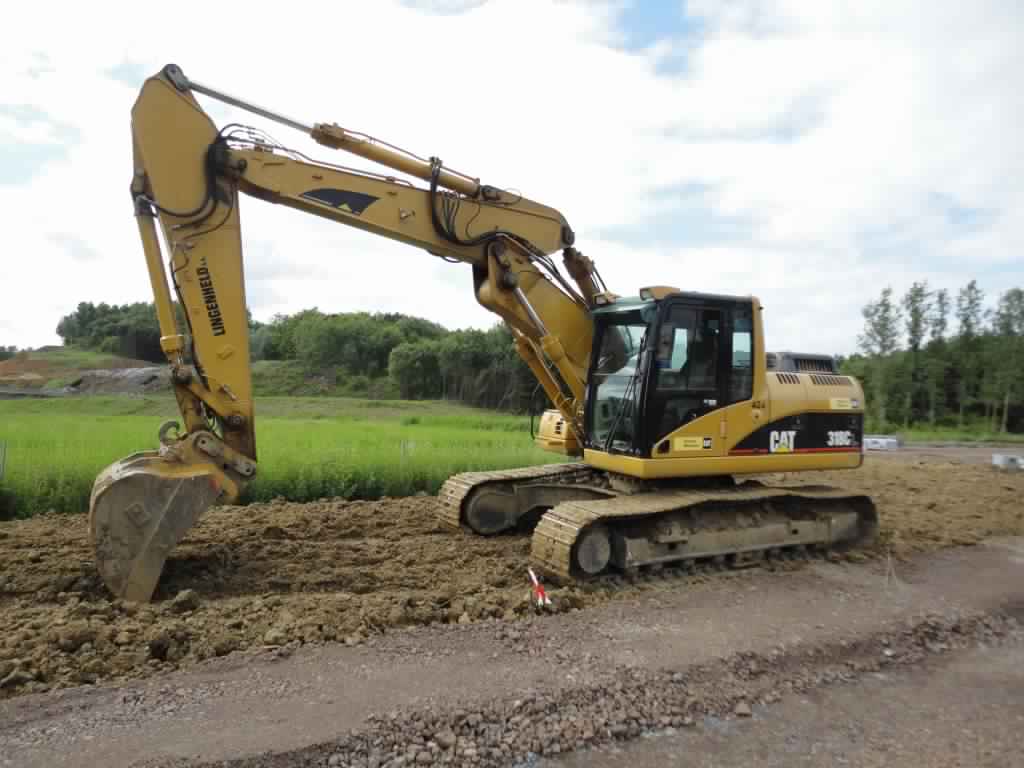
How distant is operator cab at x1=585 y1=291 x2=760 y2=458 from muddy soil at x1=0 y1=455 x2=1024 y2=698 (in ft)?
4.69

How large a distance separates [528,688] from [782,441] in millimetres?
4376

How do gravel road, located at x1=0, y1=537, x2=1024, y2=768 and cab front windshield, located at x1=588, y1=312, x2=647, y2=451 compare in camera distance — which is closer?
gravel road, located at x1=0, y1=537, x2=1024, y2=768

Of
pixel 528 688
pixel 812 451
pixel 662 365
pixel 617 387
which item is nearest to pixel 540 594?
pixel 528 688

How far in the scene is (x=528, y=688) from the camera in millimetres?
4340

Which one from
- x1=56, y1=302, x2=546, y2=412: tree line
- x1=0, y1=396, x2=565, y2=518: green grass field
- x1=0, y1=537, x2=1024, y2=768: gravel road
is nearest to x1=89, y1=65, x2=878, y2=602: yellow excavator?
x1=0, y1=537, x2=1024, y2=768: gravel road

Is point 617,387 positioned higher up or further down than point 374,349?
further down

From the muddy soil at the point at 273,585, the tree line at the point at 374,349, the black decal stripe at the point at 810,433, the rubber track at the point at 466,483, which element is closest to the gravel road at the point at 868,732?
the muddy soil at the point at 273,585

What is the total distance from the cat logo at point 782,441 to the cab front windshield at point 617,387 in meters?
1.60

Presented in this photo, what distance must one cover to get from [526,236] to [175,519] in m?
4.11

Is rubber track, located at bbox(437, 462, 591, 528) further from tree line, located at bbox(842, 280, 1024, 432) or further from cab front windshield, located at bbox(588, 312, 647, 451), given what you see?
tree line, located at bbox(842, 280, 1024, 432)

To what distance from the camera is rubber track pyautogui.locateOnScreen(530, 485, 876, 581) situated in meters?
6.31

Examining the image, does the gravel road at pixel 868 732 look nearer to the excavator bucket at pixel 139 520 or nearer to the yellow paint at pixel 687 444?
the yellow paint at pixel 687 444

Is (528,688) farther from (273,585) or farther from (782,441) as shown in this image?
(782,441)

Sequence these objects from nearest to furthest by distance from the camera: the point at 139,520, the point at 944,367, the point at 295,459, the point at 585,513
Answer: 1. the point at 139,520
2. the point at 585,513
3. the point at 295,459
4. the point at 944,367
